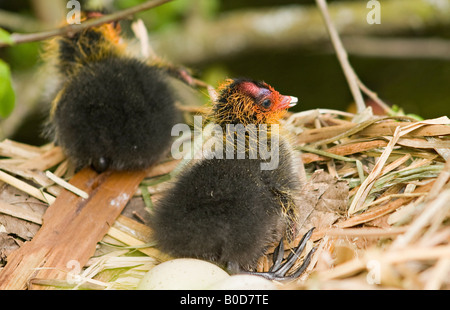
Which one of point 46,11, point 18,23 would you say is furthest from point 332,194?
point 46,11

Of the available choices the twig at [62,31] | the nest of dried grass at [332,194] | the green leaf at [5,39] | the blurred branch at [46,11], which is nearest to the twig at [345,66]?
the nest of dried grass at [332,194]

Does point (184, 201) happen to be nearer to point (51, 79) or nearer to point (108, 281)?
point (108, 281)

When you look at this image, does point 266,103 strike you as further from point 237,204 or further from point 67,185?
point 67,185

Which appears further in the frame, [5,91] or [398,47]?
[398,47]

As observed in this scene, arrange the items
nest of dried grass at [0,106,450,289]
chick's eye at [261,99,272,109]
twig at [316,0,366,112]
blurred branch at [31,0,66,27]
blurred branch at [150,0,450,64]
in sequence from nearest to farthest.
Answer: nest of dried grass at [0,106,450,289] < chick's eye at [261,99,272,109] < twig at [316,0,366,112] < blurred branch at [31,0,66,27] < blurred branch at [150,0,450,64]

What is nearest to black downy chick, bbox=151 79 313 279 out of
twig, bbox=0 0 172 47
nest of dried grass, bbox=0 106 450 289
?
nest of dried grass, bbox=0 106 450 289

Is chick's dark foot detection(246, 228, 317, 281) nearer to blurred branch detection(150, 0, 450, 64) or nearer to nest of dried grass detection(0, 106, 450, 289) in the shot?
nest of dried grass detection(0, 106, 450, 289)

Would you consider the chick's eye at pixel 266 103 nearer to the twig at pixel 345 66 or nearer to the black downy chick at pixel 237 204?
the black downy chick at pixel 237 204

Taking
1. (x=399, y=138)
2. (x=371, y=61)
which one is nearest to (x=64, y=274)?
(x=399, y=138)
